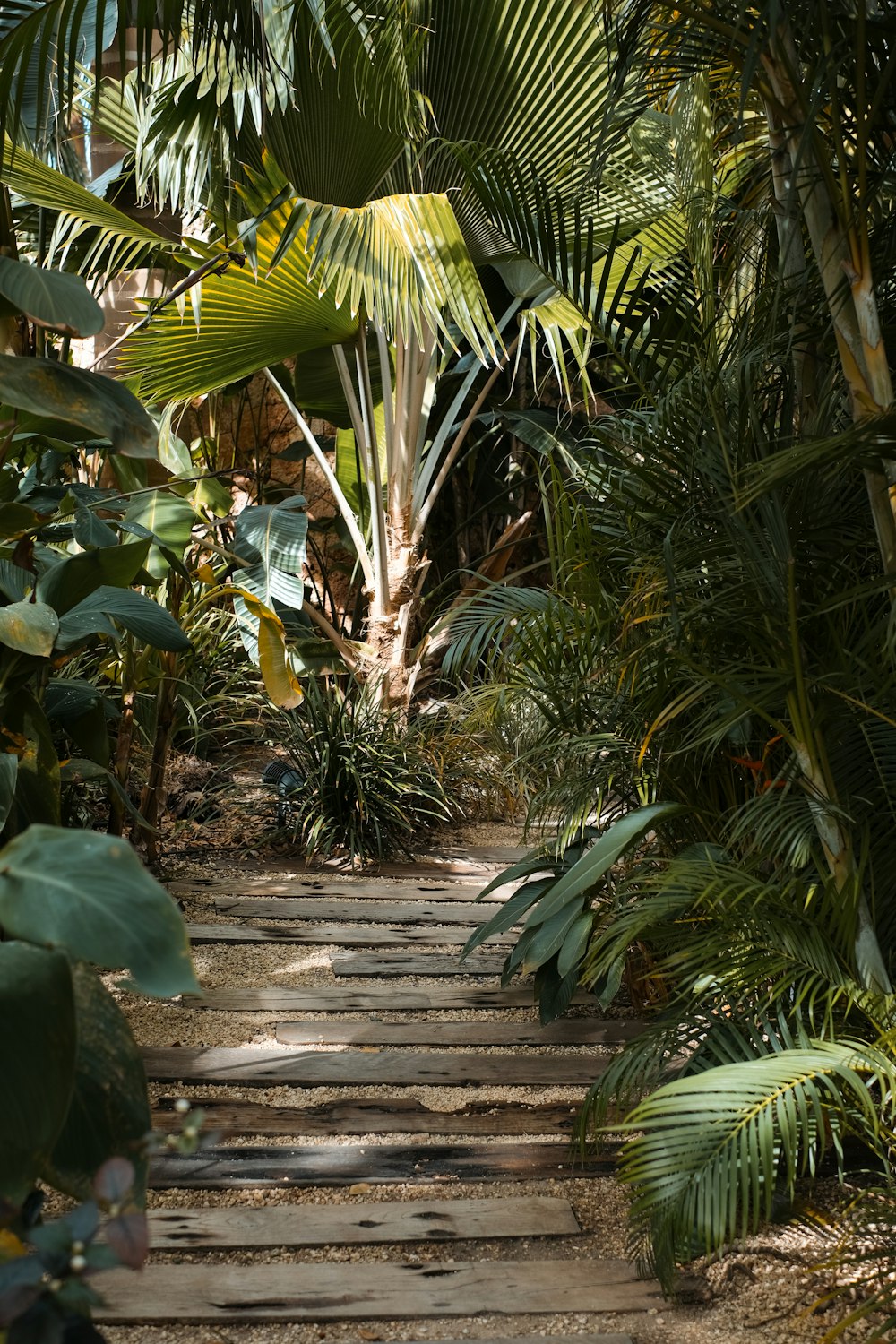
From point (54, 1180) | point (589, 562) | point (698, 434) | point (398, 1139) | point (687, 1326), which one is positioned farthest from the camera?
point (589, 562)

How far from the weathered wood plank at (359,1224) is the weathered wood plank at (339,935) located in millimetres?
1471

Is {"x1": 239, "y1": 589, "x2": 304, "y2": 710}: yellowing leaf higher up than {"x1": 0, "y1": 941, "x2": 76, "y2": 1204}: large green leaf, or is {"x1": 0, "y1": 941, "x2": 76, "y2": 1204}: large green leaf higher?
{"x1": 239, "y1": 589, "x2": 304, "y2": 710}: yellowing leaf

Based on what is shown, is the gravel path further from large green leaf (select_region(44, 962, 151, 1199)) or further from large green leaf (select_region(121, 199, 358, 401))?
large green leaf (select_region(121, 199, 358, 401))

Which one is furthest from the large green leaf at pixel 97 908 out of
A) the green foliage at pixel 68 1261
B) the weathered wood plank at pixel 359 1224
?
the weathered wood plank at pixel 359 1224

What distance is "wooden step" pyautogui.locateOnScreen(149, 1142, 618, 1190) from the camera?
2201 millimetres

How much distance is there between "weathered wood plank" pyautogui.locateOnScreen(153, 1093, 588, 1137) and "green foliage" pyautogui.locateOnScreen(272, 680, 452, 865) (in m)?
1.98

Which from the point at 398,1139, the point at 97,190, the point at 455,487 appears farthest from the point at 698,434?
the point at 455,487

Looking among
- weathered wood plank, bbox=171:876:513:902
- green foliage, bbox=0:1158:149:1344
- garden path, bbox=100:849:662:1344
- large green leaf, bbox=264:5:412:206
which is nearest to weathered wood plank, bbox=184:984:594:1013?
garden path, bbox=100:849:662:1344

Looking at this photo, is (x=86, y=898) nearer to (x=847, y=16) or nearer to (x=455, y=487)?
(x=847, y=16)

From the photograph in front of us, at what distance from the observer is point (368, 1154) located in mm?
2318

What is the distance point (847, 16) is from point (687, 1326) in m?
2.14

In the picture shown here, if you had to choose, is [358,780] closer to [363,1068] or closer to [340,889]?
[340,889]

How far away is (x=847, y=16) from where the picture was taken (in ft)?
6.38

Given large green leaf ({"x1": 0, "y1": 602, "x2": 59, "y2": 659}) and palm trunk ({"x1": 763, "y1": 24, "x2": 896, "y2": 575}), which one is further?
large green leaf ({"x1": 0, "y1": 602, "x2": 59, "y2": 659})
